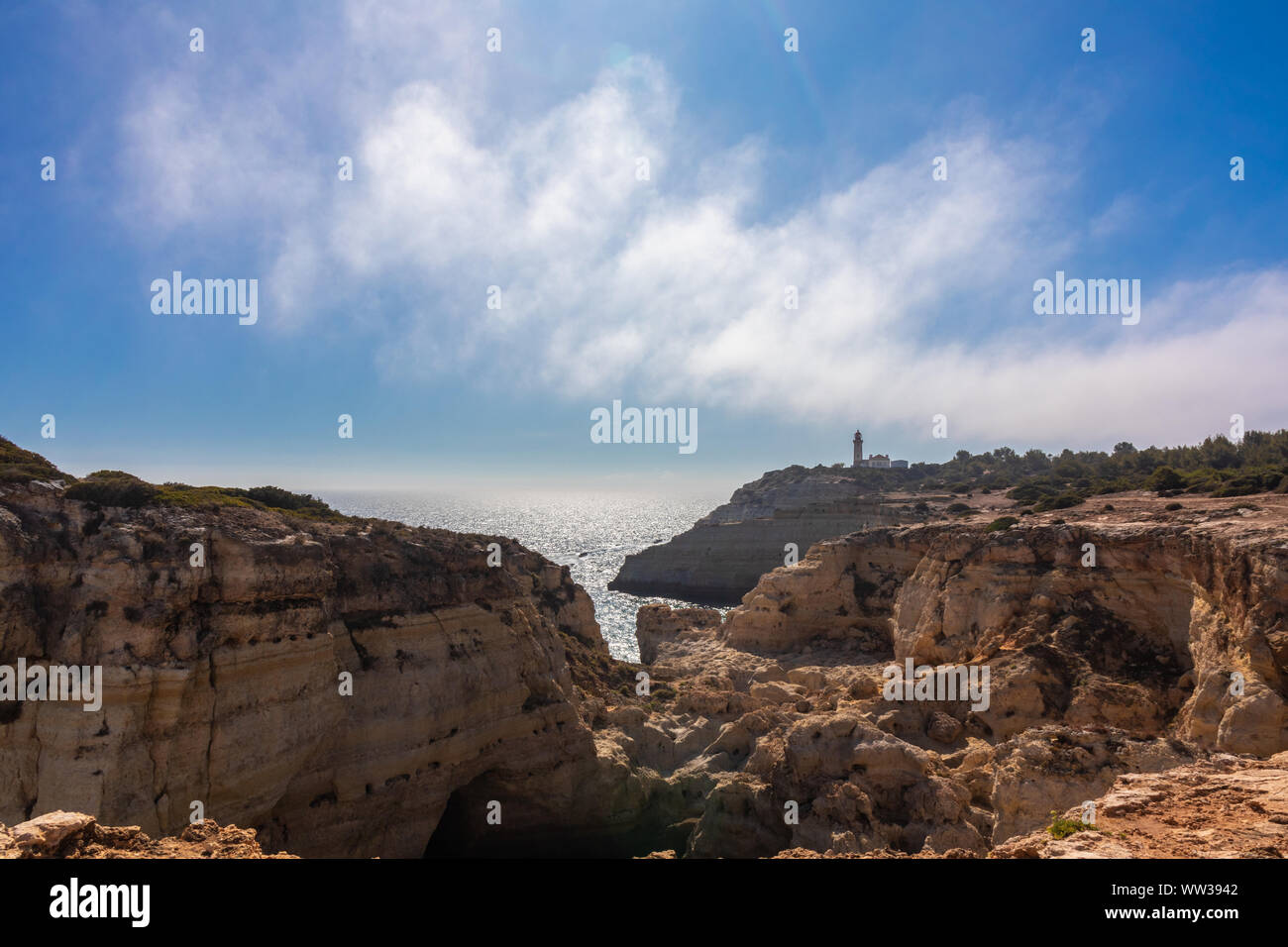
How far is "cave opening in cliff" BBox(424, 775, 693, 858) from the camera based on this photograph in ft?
61.2

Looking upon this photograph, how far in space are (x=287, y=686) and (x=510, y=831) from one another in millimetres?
9244

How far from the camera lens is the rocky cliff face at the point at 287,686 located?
11227mm

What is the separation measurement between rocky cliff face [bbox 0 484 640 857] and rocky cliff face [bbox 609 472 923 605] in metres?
55.7

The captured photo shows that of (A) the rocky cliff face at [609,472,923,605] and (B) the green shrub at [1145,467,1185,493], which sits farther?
(A) the rocky cliff face at [609,472,923,605]

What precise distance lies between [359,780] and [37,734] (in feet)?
21.0

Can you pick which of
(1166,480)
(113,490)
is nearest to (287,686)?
(113,490)

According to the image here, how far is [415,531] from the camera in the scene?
2053cm

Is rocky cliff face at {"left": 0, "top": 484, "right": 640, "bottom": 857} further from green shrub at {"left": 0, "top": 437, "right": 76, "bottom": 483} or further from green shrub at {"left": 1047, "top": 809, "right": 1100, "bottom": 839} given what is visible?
green shrub at {"left": 1047, "top": 809, "right": 1100, "bottom": 839}

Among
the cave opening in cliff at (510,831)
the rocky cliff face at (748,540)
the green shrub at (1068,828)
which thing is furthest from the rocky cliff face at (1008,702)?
the rocky cliff face at (748,540)

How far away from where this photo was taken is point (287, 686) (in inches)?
538

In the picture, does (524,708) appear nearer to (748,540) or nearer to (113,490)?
(113,490)

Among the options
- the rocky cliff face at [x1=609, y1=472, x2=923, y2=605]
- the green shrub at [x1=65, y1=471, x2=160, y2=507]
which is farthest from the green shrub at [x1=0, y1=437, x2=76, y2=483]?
the rocky cliff face at [x1=609, y1=472, x2=923, y2=605]
